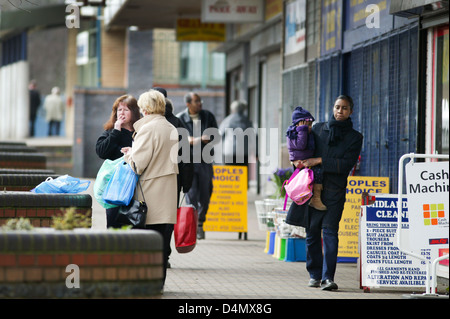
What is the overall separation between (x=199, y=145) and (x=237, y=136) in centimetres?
472

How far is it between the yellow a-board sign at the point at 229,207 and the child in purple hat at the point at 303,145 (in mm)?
4560

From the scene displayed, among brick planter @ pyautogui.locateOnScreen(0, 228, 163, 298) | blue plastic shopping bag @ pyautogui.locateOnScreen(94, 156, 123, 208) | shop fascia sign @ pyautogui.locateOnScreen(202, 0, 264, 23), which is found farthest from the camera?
shop fascia sign @ pyautogui.locateOnScreen(202, 0, 264, 23)

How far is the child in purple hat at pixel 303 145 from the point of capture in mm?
8914

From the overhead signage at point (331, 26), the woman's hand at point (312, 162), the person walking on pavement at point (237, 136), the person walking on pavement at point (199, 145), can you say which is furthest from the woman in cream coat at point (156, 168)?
the person walking on pavement at point (237, 136)

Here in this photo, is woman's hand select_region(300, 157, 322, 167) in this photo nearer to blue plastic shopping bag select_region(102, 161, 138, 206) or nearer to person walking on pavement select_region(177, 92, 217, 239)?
blue plastic shopping bag select_region(102, 161, 138, 206)

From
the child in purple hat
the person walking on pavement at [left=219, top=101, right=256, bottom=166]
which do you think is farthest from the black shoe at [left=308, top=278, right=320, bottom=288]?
the person walking on pavement at [left=219, top=101, right=256, bottom=166]

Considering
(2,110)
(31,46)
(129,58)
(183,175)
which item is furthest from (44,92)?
(183,175)

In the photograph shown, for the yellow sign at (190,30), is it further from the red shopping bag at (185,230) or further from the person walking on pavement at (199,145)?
the red shopping bag at (185,230)

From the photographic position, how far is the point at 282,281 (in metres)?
9.34

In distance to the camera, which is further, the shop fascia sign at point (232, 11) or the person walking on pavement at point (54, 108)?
the person walking on pavement at point (54, 108)

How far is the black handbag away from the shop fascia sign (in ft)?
36.3

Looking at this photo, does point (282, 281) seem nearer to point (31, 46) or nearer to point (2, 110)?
point (2, 110)

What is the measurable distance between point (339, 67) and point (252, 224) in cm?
384

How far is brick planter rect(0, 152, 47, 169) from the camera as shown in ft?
44.5
